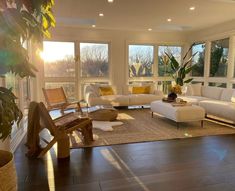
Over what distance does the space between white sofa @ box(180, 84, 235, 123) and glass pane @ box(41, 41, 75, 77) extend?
404 cm

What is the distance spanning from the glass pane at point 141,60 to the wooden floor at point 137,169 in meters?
4.72

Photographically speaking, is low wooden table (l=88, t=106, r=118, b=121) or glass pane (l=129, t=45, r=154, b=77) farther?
glass pane (l=129, t=45, r=154, b=77)

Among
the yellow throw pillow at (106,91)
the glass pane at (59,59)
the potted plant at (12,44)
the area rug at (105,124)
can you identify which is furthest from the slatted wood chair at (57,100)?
the potted plant at (12,44)

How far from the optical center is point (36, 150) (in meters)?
2.88

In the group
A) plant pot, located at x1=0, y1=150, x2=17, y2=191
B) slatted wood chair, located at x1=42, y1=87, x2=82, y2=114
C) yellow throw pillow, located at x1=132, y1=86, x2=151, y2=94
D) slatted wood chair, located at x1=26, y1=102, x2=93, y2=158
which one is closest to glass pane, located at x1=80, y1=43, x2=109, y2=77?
yellow throw pillow, located at x1=132, y1=86, x2=151, y2=94

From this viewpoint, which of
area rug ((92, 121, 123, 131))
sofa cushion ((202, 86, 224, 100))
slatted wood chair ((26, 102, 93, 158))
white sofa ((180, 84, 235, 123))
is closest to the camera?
slatted wood chair ((26, 102, 93, 158))

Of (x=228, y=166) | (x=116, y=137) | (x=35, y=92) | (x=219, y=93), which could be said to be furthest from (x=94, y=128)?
(x=219, y=93)

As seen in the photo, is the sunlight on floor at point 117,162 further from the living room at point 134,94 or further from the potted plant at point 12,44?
the potted plant at point 12,44

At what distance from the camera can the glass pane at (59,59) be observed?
6.73m

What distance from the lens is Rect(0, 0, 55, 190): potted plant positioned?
121cm

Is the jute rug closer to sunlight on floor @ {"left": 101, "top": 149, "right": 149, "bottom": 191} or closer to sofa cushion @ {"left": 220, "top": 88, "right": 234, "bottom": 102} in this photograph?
sunlight on floor @ {"left": 101, "top": 149, "right": 149, "bottom": 191}

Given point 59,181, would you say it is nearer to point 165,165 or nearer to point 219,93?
point 165,165

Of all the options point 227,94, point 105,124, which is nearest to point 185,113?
point 105,124

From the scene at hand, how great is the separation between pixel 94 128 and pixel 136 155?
152cm
